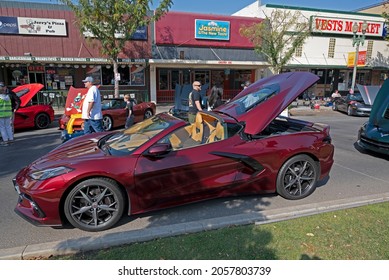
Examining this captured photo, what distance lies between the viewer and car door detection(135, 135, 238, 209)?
3.28 m

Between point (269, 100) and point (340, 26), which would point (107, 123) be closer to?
point (269, 100)

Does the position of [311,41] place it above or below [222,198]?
above

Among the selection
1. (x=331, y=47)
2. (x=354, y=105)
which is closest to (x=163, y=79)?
(x=354, y=105)

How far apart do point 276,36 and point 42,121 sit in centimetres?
1415

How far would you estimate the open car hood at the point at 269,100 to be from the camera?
3932mm

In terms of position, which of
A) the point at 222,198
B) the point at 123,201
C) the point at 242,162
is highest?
the point at 242,162

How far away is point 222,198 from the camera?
13.4 feet

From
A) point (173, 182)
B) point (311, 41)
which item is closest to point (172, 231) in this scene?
point (173, 182)

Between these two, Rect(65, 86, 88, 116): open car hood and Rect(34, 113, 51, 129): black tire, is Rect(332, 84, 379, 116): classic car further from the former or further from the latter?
Rect(34, 113, 51, 129): black tire

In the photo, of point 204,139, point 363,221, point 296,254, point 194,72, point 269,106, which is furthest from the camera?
point 194,72

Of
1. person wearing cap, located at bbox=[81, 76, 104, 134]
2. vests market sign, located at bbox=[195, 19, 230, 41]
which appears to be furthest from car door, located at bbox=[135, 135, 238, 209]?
vests market sign, located at bbox=[195, 19, 230, 41]

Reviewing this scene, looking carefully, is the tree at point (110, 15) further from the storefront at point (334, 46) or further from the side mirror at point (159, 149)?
the storefront at point (334, 46)

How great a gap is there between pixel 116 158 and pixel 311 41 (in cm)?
2384

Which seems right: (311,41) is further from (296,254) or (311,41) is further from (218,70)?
(296,254)
